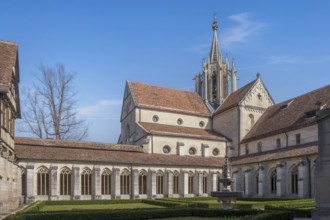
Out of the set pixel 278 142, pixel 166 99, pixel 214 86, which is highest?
pixel 214 86

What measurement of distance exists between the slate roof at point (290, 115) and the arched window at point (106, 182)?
1821 centimetres

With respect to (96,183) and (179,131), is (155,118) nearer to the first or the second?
(179,131)

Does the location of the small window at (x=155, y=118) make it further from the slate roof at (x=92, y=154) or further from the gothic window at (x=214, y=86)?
the gothic window at (x=214, y=86)

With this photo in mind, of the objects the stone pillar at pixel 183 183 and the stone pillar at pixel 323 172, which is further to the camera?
the stone pillar at pixel 183 183

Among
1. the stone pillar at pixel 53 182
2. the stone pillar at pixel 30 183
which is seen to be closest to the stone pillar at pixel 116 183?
the stone pillar at pixel 53 182

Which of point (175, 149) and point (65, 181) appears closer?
point (65, 181)

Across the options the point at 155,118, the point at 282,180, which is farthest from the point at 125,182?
the point at 282,180

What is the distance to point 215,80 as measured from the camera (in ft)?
211

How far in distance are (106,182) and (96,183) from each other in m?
1.67

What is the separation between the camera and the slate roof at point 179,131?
48.9 meters

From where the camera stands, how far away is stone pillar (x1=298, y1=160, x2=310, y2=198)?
3572 cm

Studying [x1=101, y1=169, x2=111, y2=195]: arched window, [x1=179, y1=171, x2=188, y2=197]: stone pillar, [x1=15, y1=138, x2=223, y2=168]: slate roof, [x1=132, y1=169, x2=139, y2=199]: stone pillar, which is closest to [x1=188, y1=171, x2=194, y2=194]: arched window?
[x1=179, y1=171, x2=188, y2=197]: stone pillar

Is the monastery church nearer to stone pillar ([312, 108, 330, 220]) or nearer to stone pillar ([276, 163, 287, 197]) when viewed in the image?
stone pillar ([276, 163, 287, 197])

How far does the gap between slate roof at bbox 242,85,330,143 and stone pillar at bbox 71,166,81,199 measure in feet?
70.7
